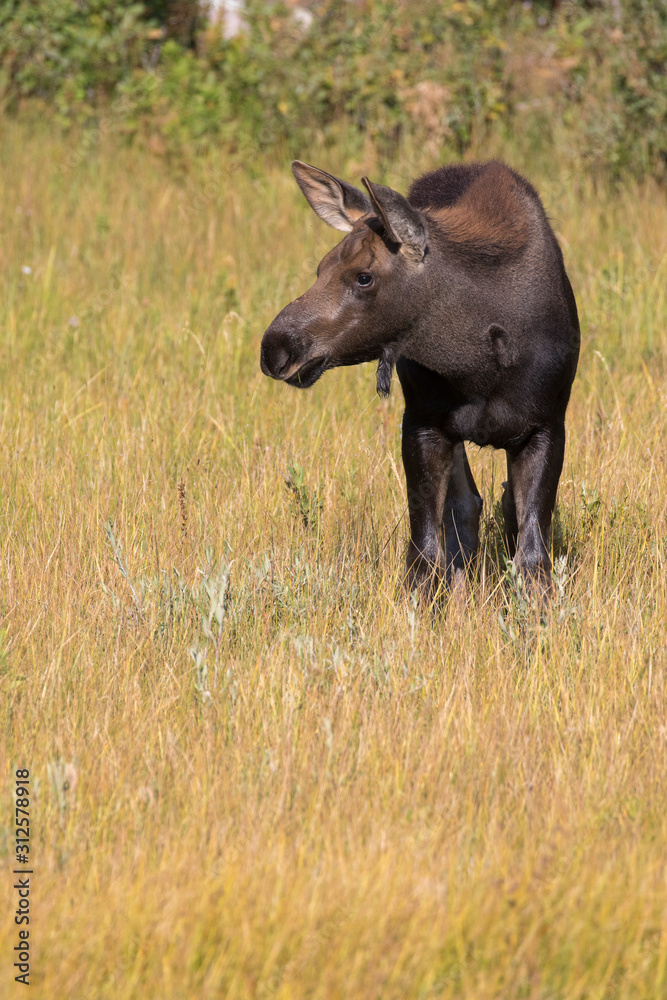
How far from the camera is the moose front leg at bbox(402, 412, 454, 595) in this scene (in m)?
4.32

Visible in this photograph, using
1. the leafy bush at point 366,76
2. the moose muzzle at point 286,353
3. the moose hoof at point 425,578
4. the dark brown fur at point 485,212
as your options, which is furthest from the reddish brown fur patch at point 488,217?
the leafy bush at point 366,76

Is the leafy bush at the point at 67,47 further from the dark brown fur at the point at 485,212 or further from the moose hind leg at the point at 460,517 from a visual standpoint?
the moose hind leg at the point at 460,517

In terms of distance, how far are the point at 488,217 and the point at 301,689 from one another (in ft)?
5.91

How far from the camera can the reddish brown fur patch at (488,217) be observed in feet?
13.5

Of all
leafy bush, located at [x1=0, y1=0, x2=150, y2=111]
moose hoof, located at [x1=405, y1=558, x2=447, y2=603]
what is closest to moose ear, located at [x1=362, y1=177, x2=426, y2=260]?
moose hoof, located at [x1=405, y1=558, x2=447, y2=603]

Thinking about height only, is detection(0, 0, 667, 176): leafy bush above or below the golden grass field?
above

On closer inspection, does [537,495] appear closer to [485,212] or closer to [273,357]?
[485,212]

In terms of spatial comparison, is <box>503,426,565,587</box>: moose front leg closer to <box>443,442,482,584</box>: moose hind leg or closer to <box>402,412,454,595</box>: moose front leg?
<box>402,412,454,595</box>: moose front leg

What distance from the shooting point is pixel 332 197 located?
13.6ft

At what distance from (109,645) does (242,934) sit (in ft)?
4.84

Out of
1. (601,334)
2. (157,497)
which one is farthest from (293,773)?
(601,334)

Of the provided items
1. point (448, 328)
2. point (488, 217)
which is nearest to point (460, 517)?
point (448, 328)

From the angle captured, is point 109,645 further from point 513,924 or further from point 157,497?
point 513,924

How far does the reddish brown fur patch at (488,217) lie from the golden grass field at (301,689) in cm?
111
